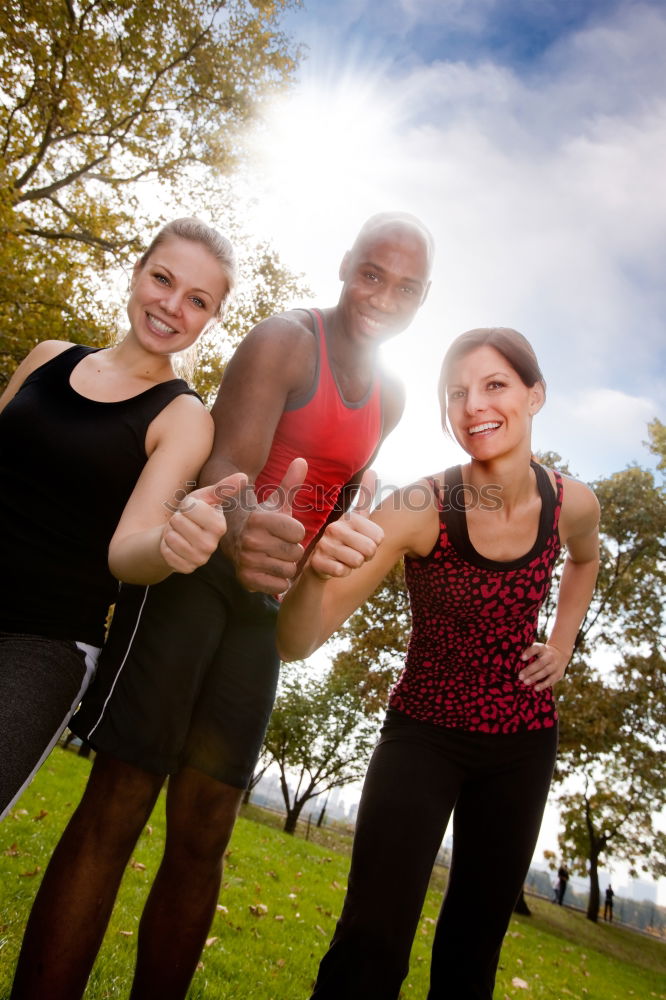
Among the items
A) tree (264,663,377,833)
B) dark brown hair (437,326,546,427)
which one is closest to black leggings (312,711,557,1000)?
dark brown hair (437,326,546,427)

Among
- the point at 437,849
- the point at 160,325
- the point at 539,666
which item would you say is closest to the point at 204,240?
the point at 160,325

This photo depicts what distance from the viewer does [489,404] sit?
252 centimetres

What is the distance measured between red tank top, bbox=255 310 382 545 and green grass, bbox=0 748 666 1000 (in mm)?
1655

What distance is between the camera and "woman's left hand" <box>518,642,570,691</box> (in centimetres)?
242

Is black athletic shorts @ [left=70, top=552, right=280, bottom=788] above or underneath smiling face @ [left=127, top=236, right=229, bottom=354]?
underneath

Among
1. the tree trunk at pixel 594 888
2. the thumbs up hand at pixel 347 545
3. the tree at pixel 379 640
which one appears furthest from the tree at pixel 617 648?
the thumbs up hand at pixel 347 545

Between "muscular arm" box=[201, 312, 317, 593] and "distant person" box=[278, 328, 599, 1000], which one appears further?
"muscular arm" box=[201, 312, 317, 593]

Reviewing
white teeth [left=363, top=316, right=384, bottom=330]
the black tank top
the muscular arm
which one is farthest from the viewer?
white teeth [left=363, top=316, right=384, bottom=330]

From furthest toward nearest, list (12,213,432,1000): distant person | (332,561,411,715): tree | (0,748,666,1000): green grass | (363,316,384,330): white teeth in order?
(332,561,411,715): tree, (0,748,666,1000): green grass, (363,316,384,330): white teeth, (12,213,432,1000): distant person

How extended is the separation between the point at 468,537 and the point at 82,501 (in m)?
1.45

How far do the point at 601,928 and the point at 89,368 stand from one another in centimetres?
2892

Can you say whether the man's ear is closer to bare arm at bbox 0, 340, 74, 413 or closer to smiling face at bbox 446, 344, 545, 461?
smiling face at bbox 446, 344, 545, 461

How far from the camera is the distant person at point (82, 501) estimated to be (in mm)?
1673

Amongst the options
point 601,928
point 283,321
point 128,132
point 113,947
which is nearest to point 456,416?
point 283,321
